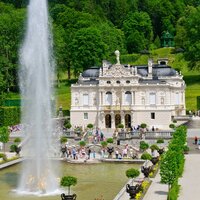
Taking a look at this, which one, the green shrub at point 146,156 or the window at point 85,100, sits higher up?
the window at point 85,100

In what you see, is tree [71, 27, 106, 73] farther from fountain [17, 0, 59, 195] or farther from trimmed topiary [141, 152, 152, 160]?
fountain [17, 0, 59, 195]

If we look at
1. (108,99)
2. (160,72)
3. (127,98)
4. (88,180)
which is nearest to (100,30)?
(160,72)

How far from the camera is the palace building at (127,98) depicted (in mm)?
76562

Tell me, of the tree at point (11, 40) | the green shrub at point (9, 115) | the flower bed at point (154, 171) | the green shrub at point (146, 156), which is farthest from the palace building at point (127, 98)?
the flower bed at point (154, 171)

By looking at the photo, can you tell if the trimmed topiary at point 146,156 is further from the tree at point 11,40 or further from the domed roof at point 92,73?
the tree at point 11,40

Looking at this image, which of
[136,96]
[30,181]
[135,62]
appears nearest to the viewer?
[30,181]

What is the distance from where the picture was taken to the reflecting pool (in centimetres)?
3281

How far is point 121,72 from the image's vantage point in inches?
3051

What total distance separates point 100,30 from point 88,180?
81.7 metres

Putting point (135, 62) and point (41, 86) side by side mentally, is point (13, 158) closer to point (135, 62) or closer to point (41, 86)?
point (41, 86)

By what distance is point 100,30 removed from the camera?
118 m

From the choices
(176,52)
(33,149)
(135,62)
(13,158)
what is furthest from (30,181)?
(176,52)

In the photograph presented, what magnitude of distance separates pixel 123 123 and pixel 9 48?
30491 millimetres

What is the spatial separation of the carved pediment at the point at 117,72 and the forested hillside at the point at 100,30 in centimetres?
1468
